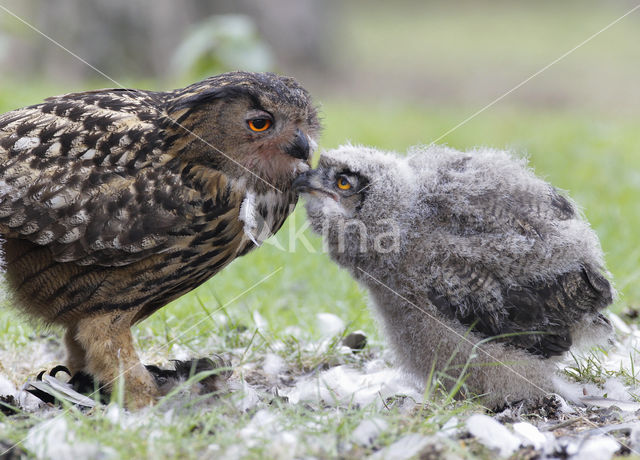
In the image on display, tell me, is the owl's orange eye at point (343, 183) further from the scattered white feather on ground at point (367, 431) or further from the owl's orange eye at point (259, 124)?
the scattered white feather on ground at point (367, 431)

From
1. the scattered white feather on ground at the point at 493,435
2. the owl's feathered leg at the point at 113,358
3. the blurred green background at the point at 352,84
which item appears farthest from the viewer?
the blurred green background at the point at 352,84

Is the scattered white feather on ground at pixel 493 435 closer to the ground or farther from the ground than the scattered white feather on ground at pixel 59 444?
closer to the ground

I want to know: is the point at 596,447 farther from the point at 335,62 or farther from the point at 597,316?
the point at 335,62

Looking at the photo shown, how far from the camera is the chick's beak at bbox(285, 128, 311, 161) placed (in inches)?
135

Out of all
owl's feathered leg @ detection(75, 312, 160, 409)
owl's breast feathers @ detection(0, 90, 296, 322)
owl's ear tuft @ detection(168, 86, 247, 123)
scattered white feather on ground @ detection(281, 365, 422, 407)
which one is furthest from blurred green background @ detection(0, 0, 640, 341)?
owl's ear tuft @ detection(168, 86, 247, 123)

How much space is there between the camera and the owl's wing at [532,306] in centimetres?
342

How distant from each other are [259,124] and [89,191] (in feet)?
2.59

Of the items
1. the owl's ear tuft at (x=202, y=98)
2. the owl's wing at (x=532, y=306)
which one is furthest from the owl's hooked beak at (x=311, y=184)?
the owl's wing at (x=532, y=306)

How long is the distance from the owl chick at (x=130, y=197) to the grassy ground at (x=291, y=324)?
1.63 ft

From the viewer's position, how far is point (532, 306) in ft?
11.2

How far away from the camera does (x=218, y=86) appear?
3334 mm

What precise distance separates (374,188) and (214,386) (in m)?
1.17

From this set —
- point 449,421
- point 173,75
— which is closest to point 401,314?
point 449,421

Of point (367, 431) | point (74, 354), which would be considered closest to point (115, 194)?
point (74, 354)
